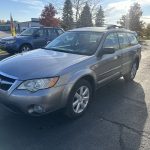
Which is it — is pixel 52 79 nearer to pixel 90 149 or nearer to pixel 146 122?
pixel 90 149

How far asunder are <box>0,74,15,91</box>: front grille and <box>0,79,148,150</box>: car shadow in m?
0.69

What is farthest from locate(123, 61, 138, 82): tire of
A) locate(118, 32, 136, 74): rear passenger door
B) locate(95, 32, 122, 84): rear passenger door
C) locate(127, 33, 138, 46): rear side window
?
locate(95, 32, 122, 84): rear passenger door

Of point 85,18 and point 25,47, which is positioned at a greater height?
point 85,18

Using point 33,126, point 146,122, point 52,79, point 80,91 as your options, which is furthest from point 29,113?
point 146,122

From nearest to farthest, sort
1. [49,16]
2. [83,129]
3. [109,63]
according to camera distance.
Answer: [83,129] < [109,63] < [49,16]

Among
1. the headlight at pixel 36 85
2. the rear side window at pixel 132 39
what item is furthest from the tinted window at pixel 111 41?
the headlight at pixel 36 85

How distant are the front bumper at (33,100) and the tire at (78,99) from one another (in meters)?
0.34

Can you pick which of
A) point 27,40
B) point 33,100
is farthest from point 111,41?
point 27,40

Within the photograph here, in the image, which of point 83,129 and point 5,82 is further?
point 83,129

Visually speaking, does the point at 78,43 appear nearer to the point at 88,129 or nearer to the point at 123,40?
the point at 123,40

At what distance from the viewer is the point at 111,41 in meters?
5.77

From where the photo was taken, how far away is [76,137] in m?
3.89

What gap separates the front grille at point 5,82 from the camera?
399cm

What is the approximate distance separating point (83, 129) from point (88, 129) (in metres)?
0.09
